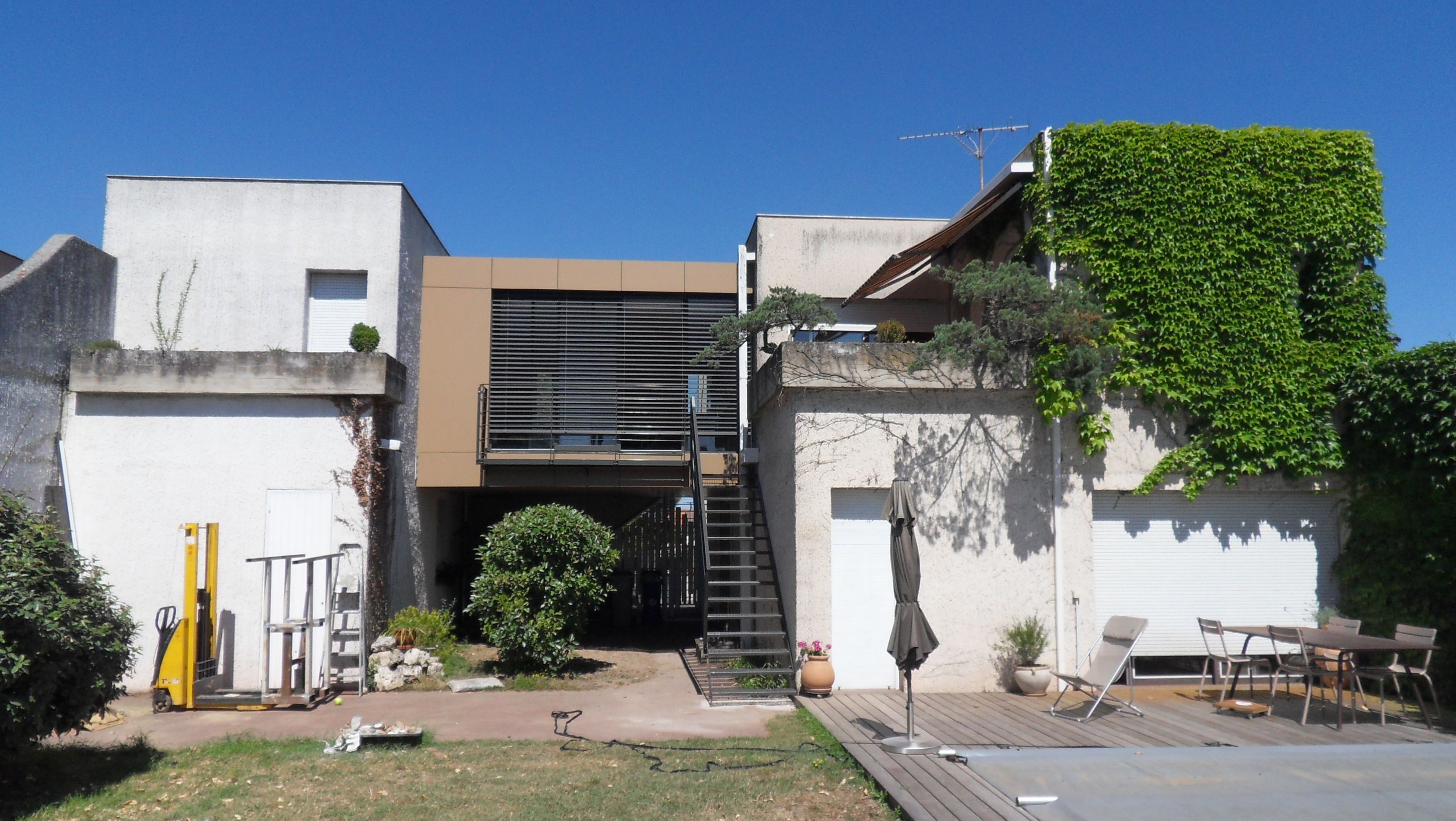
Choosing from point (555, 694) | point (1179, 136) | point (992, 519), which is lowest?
point (555, 694)

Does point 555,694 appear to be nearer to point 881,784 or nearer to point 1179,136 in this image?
point 881,784

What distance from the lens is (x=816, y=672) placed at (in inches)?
364

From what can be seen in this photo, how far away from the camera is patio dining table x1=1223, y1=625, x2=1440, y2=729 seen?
7.87 metres

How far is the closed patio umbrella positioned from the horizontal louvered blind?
6.15 meters

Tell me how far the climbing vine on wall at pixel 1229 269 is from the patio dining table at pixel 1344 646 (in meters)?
1.84

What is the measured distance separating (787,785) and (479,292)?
9.54 meters

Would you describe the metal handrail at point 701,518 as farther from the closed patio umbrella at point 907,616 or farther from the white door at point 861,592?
the closed patio umbrella at point 907,616

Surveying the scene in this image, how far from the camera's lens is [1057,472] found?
9922 millimetres

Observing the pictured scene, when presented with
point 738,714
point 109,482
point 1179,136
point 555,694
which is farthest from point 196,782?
point 1179,136

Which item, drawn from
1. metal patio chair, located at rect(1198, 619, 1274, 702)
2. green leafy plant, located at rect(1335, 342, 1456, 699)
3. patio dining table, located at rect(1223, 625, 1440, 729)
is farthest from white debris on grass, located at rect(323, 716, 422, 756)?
green leafy plant, located at rect(1335, 342, 1456, 699)

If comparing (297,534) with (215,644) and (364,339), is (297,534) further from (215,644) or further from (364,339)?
(364,339)

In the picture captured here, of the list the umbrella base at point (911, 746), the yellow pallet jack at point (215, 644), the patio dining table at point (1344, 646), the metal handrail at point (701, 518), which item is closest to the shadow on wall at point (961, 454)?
the metal handrail at point (701, 518)

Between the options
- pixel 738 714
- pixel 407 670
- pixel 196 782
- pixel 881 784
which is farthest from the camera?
pixel 407 670

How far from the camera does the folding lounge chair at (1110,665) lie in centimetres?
826
